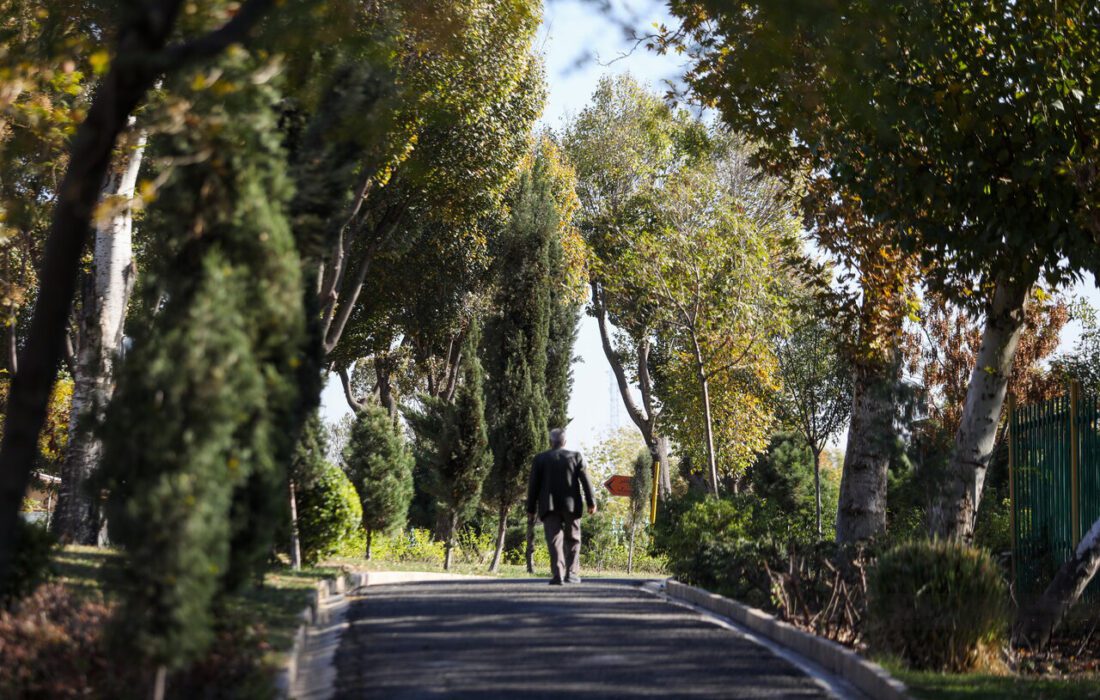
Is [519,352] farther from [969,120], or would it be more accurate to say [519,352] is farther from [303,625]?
[303,625]

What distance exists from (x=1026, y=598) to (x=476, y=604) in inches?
264

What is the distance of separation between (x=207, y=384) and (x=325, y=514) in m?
10.7

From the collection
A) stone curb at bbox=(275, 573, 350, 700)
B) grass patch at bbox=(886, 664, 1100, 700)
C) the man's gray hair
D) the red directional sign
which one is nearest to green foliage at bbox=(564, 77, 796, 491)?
the man's gray hair

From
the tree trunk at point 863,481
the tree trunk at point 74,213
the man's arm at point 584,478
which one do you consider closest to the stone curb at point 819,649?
the man's arm at point 584,478

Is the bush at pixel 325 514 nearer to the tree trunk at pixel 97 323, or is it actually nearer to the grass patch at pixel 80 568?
the grass patch at pixel 80 568

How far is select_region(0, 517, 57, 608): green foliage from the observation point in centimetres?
875

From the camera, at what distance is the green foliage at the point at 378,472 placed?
21453 millimetres

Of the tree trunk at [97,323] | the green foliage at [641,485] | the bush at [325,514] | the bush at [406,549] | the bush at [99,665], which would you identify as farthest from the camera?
the green foliage at [641,485]

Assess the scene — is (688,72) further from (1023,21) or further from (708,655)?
(708,655)

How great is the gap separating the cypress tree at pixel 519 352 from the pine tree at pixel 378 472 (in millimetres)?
3232

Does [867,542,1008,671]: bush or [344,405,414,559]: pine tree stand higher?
[344,405,414,559]: pine tree

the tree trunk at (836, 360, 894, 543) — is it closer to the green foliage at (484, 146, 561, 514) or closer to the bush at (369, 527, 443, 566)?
the green foliage at (484, 146, 561, 514)

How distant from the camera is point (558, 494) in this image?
16406mm

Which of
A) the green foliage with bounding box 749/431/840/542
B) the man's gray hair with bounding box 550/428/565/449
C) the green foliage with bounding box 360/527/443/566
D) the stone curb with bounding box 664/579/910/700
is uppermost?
the green foliage with bounding box 749/431/840/542
